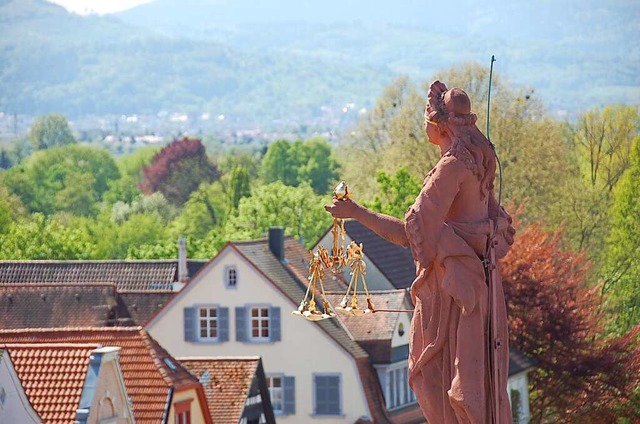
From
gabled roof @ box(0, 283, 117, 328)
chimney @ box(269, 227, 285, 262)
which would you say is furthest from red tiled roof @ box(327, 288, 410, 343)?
gabled roof @ box(0, 283, 117, 328)

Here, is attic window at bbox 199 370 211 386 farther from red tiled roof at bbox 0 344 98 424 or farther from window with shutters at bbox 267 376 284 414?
red tiled roof at bbox 0 344 98 424

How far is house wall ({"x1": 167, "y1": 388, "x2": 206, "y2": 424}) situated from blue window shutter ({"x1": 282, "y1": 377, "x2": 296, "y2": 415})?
50.7 ft

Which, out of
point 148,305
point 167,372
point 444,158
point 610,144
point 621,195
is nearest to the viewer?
point 444,158

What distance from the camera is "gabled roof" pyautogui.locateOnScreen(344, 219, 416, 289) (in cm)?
6844

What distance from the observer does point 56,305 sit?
66625 mm

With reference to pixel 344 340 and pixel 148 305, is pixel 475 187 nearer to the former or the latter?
pixel 344 340

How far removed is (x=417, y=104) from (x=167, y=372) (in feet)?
221

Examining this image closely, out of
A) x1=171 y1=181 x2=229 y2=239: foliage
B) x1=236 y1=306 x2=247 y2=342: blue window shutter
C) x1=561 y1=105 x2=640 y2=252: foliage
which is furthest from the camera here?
x1=171 y1=181 x2=229 y2=239: foliage

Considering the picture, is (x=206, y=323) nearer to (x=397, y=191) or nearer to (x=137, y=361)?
(x=137, y=361)

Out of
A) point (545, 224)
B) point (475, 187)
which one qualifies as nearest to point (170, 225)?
point (545, 224)

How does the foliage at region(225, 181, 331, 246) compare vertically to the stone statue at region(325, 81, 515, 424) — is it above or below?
below

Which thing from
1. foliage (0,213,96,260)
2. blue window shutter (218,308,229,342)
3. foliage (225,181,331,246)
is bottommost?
foliage (0,213,96,260)

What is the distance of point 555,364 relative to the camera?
66.5 m

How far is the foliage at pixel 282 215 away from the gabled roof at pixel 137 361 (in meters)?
60.9
